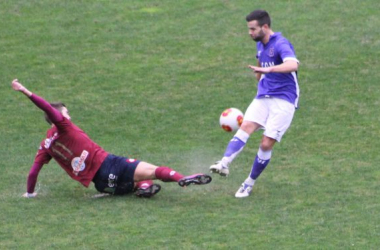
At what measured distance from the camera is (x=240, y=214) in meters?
9.84

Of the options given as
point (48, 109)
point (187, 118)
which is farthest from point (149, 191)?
point (187, 118)

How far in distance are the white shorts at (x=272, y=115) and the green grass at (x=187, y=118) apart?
32.4 inches

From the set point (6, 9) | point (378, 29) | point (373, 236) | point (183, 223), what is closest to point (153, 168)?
point (183, 223)

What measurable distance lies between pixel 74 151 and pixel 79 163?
159 millimetres

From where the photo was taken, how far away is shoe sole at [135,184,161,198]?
1063 centimetres

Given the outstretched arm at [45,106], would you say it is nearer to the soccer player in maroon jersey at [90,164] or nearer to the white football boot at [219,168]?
the soccer player in maroon jersey at [90,164]

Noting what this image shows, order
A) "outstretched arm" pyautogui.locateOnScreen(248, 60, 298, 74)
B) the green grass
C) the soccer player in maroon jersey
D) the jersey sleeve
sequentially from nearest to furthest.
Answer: the green grass
"outstretched arm" pyautogui.locateOnScreen(248, 60, 298, 74)
the jersey sleeve
the soccer player in maroon jersey

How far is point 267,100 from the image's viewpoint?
10508mm

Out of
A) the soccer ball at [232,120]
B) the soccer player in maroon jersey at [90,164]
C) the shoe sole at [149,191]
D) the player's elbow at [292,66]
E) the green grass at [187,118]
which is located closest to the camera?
the green grass at [187,118]

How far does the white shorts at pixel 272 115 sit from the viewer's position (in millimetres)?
10375

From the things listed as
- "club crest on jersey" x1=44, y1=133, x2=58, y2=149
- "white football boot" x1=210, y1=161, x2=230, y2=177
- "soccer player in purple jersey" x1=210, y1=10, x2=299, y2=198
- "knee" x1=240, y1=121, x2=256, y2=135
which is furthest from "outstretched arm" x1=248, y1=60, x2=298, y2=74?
"club crest on jersey" x1=44, y1=133, x2=58, y2=149

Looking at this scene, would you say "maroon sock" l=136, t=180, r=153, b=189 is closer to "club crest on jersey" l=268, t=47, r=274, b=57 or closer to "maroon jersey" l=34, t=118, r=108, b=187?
"maroon jersey" l=34, t=118, r=108, b=187

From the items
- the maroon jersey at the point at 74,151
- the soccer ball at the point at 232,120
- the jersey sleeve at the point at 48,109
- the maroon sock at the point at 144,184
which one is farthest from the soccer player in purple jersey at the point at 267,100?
the jersey sleeve at the point at 48,109

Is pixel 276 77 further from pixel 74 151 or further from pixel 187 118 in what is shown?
pixel 187 118
